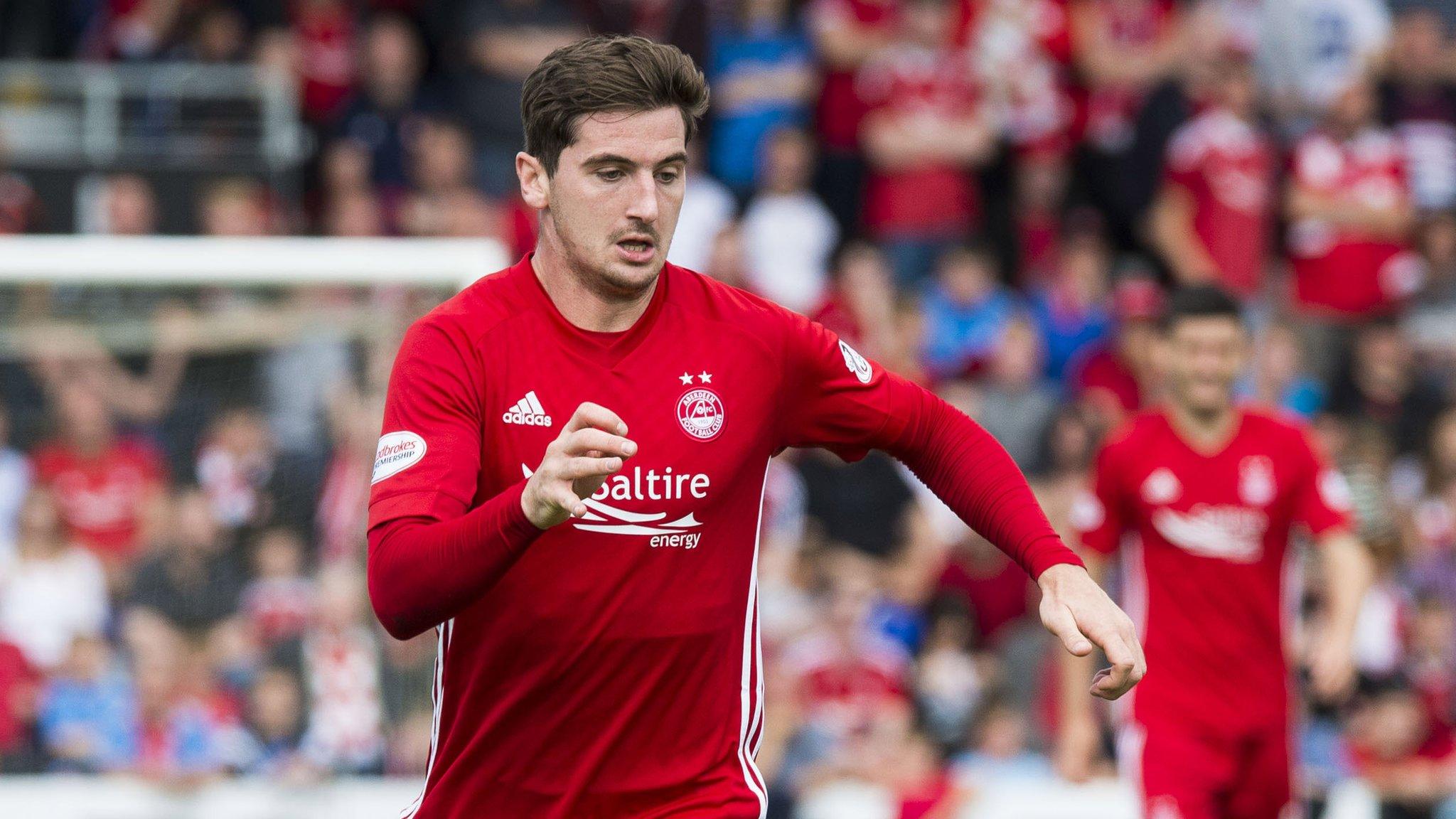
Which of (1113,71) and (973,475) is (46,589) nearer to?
(973,475)

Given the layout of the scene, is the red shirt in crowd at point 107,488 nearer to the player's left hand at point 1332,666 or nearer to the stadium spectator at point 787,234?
the stadium spectator at point 787,234

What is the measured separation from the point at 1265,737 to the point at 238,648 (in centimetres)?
448

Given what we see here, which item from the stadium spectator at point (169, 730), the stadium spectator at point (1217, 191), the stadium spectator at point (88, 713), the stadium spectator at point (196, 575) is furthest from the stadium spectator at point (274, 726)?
the stadium spectator at point (1217, 191)

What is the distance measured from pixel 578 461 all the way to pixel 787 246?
9556mm

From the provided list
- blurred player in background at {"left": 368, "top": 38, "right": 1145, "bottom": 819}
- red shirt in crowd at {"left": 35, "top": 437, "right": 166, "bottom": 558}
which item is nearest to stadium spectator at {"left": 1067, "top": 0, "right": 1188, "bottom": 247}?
red shirt in crowd at {"left": 35, "top": 437, "right": 166, "bottom": 558}

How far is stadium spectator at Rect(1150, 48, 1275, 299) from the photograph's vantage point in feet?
43.0

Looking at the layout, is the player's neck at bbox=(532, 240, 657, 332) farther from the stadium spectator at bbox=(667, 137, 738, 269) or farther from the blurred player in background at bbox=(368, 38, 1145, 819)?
the stadium spectator at bbox=(667, 137, 738, 269)

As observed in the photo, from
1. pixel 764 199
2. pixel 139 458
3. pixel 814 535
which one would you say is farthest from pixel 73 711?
pixel 764 199

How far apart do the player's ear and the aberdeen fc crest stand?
51cm

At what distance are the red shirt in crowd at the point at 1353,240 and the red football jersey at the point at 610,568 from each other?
973cm

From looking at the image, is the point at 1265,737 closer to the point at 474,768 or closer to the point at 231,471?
the point at 474,768

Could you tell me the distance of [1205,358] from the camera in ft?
24.0

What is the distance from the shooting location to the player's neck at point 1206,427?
739 cm

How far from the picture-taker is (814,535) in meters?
11.2
